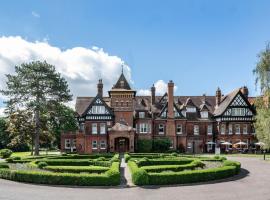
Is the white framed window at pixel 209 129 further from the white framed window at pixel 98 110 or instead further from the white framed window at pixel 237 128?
the white framed window at pixel 98 110

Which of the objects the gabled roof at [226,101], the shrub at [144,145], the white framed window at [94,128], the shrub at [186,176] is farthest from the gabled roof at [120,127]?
the shrub at [186,176]

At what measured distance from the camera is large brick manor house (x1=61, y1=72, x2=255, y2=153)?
2422 inches

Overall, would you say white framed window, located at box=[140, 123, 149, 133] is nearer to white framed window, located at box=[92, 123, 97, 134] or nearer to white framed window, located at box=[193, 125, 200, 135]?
white framed window, located at box=[92, 123, 97, 134]

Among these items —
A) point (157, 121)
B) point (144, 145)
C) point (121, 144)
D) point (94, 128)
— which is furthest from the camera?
point (157, 121)

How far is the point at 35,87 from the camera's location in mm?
54188

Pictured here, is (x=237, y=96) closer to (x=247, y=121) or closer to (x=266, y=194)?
(x=247, y=121)

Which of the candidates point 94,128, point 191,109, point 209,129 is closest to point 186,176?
point 94,128

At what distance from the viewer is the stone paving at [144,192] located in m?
18.9

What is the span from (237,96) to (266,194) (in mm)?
46902

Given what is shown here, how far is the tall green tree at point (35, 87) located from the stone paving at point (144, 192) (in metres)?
30.9

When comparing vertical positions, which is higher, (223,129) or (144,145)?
(223,129)

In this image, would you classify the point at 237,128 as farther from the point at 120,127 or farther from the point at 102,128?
the point at 102,128

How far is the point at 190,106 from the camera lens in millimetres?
67812

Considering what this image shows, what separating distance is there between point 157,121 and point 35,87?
22839 mm
